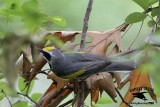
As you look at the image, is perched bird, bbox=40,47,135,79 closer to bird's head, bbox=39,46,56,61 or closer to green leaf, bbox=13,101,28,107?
bird's head, bbox=39,46,56,61

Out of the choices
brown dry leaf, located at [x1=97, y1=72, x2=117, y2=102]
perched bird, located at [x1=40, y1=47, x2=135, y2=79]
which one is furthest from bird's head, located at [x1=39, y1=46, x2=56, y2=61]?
brown dry leaf, located at [x1=97, y1=72, x2=117, y2=102]

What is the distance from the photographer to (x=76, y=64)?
2.13ft

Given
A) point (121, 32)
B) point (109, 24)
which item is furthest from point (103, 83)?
point (109, 24)

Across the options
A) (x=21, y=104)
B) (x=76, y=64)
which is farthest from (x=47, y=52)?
(x=21, y=104)

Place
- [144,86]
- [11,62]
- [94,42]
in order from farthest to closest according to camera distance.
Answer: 1. [94,42]
2. [144,86]
3. [11,62]

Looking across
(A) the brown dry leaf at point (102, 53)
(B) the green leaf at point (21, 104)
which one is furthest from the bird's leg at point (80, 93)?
(B) the green leaf at point (21, 104)

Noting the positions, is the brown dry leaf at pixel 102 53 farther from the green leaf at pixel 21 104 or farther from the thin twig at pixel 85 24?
the green leaf at pixel 21 104

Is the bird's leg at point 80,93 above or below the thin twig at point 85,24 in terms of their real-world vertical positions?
below

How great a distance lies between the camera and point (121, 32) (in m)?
0.73

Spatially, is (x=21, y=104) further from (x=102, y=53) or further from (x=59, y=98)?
(x=102, y=53)

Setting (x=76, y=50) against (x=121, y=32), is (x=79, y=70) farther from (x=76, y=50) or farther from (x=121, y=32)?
(x=121, y=32)

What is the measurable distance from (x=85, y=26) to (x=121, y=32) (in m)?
0.14

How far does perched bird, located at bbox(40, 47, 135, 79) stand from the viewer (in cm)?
60

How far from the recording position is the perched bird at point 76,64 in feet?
1.98
